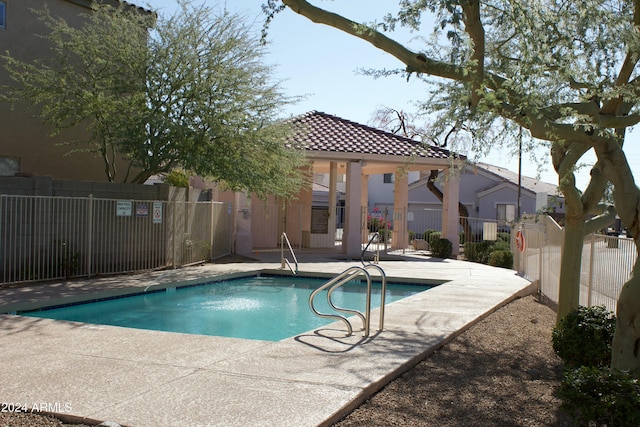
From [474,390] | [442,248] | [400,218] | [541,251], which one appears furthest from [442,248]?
[474,390]

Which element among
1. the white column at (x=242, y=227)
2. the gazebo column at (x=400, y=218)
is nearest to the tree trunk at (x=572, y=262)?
the white column at (x=242, y=227)

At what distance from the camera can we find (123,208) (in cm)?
1620

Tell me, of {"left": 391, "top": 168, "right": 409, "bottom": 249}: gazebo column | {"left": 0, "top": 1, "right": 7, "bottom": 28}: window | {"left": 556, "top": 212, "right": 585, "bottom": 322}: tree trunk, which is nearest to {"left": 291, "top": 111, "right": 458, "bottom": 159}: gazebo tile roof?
{"left": 391, "top": 168, "right": 409, "bottom": 249}: gazebo column

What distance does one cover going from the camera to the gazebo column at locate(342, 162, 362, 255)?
25.1 meters

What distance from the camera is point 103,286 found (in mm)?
13977

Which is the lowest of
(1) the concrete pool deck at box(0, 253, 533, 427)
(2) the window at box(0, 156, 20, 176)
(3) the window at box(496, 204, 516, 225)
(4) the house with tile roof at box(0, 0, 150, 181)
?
(1) the concrete pool deck at box(0, 253, 533, 427)

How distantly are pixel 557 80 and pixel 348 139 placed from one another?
1777 cm

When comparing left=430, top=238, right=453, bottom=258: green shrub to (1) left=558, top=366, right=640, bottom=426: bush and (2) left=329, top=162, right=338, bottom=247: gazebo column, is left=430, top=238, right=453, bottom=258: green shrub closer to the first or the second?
(2) left=329, top=162, right=338, bottom=247: gazebo column

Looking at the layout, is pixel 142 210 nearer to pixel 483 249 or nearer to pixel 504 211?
pixel 483 249

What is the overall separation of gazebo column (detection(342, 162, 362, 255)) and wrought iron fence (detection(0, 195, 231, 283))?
6850 millimetres

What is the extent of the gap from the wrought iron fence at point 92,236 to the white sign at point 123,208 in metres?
0.03

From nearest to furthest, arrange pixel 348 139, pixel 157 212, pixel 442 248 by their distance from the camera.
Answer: pixel 157 212, pixel 442 248, pixel 348 139

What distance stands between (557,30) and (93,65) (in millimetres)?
12835

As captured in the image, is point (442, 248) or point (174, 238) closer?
point (174, 238)
